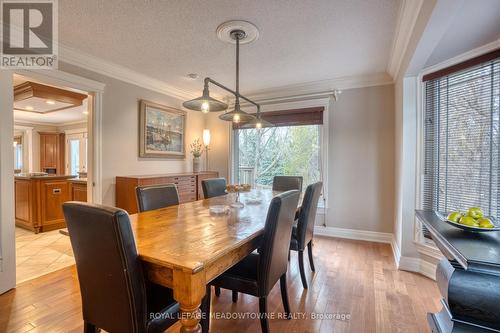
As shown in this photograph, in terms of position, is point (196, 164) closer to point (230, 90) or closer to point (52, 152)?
point (230, 90)

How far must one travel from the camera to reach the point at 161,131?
12.9ft

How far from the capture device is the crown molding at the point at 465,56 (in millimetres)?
1907

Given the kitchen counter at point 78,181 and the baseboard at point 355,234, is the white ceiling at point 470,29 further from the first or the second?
the kitchen counter at point 78,181

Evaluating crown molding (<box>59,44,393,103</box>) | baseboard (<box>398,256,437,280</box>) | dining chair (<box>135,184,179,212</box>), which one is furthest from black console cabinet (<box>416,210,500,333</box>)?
crown molding (<box>59,44,393,103</box>)

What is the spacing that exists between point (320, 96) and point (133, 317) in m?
3.66

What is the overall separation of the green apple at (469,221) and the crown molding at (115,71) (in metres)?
3.75

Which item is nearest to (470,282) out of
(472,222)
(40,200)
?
(472,222)

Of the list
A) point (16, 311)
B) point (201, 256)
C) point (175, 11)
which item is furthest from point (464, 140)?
point (16, 311)

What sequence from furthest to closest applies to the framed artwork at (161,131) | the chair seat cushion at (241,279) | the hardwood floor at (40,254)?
the framed artwork at (161,131) < the hardwood floor at (40,254) < the chair seat cushion at (241,279)

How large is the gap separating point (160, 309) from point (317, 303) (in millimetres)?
1359

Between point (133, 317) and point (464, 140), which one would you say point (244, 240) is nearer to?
point (133, 317)

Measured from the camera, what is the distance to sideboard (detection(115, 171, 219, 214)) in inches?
123

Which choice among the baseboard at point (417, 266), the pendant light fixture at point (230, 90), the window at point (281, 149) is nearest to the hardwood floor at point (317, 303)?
the baseboard at point (417, 266)

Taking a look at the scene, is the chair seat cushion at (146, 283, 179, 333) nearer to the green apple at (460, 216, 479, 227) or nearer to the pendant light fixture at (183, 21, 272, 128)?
the pendant light fixture at (183, 21, 272, 128)
